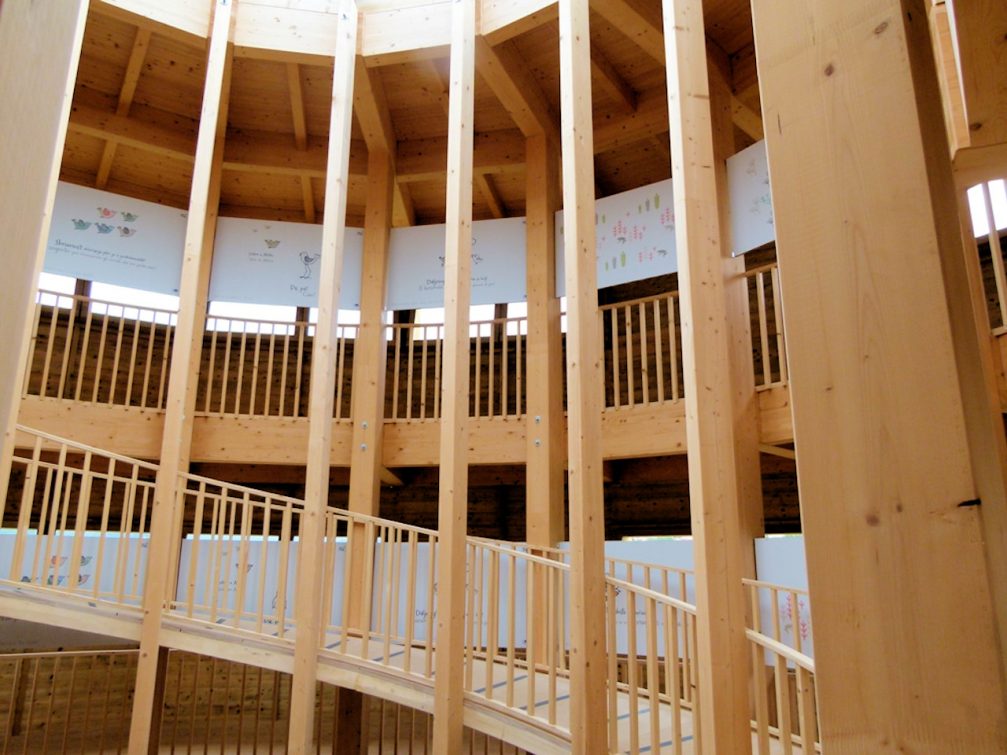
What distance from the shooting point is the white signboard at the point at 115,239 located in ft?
25.8

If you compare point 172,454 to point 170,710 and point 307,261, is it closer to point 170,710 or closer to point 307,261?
A: point 307,261

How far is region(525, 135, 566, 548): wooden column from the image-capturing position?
23.6 feet

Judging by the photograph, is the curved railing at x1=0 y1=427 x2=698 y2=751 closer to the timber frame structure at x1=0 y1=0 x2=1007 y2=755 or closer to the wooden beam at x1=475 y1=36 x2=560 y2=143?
the timber frame structure at x1=0 y1=0 x2=1007 y2=755

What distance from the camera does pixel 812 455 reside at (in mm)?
953

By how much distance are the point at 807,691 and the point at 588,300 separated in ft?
6.62

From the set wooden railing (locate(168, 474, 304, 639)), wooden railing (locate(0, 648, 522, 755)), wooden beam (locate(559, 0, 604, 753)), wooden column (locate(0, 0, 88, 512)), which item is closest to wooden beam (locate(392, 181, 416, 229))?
wooden railing (locate(168, 474, 304, 639))

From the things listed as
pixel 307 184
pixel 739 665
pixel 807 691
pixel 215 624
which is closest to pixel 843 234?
pixel 739 665

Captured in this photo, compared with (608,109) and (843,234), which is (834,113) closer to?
(843,234)

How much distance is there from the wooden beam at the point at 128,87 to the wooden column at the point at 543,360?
3898 millimetres

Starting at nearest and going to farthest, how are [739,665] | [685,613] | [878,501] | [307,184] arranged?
[878,501]
[739,665]
[685,613]
[307,184]

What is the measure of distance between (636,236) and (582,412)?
14.1ft

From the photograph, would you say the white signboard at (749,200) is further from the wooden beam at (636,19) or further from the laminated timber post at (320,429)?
the laminated timber post at (320,429)

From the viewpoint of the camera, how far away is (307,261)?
8.64 metres

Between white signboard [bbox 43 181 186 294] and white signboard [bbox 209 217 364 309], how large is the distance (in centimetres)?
46
